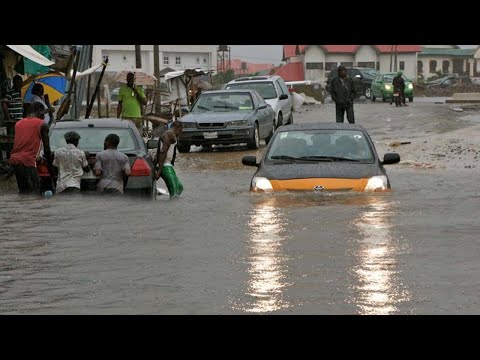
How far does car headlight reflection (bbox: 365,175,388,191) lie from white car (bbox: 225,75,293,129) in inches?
629

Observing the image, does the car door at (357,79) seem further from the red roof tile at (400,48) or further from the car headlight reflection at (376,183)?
the car headlight reflection at (376,183)

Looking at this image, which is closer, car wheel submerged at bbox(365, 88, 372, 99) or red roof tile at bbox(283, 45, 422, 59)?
car wheel submerged at bbox(365, 88, 372, 99)

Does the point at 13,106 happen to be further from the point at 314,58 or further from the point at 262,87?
the point at 314,58

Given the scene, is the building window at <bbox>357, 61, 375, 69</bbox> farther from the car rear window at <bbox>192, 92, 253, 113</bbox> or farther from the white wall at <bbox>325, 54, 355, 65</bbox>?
the car rear window at <bbox>192, 92, 253, 113</bbox>

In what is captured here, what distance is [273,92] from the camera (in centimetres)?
3331

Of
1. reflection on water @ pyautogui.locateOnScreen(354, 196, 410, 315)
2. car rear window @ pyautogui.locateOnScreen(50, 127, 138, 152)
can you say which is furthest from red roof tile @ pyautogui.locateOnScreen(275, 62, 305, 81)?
reflection on water @ pyautogui.locateOnScreen(354, 196, 410, 315)

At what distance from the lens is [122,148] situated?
16.5 metres

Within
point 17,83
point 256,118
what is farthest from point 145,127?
point 17,83

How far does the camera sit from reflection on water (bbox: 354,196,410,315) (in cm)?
1041

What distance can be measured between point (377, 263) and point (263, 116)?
17.0 meters

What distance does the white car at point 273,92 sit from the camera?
32.5m

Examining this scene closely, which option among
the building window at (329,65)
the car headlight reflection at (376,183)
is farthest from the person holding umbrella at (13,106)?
the building window at (329,65)
